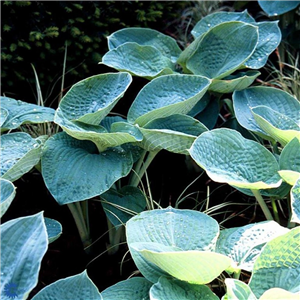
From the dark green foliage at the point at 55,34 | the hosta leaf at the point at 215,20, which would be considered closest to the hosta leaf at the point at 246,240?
the hosta leaf at the point at 215,20

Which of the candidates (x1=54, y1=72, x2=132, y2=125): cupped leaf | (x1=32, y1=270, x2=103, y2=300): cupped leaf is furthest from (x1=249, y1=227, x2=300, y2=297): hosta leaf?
(x1=54, y1=72, x2=132, y2=125): cupped leaf

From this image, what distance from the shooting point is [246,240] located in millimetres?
1205

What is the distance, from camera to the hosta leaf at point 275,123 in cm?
139

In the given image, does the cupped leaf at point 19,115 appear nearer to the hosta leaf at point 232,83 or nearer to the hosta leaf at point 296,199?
the hosta leaf at point 232,83

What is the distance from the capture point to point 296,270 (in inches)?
42.8

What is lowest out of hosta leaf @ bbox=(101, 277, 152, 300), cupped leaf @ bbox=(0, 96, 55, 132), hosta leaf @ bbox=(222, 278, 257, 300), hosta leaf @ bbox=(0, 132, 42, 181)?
hosta leaf @ bbox=(101, 277, 152, 300)

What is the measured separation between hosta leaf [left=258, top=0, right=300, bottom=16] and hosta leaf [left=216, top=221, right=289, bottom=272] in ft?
3.92

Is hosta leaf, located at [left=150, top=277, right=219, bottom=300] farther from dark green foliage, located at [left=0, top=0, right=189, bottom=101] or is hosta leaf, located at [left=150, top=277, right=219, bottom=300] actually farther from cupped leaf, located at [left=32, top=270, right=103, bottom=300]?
dark green foliage, located at [left=0, top=0, right=189, bottom=101]

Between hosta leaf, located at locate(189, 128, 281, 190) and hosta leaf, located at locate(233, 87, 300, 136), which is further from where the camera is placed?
hosta leaf, located at locate(233, 87, 300, 136)

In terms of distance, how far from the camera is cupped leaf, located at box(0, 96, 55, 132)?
1.42 m

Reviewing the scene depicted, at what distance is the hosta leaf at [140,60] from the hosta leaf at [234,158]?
42 cm

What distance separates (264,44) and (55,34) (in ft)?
2.42

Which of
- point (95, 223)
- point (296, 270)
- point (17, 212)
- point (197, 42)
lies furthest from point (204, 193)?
point (296, 270)

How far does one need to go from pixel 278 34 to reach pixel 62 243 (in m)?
1.01
